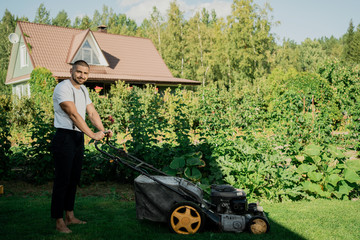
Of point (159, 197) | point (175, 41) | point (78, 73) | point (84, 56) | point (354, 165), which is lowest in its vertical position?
point (159, 197)

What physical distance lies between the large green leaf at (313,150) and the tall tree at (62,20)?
58.8m

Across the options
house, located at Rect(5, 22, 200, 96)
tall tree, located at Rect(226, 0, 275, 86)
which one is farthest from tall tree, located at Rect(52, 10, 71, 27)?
tall tree, located at Rect(226, 0, 275, 86)

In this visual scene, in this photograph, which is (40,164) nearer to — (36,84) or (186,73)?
(36,84)

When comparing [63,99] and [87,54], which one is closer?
[63,99]

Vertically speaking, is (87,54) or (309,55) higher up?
(309,55)

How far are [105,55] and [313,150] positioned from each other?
1980cm

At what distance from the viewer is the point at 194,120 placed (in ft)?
40.3

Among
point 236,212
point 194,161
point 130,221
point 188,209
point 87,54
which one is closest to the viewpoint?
point 188,209

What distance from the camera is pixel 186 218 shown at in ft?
12.4

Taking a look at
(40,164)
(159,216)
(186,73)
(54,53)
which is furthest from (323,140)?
(186,73)

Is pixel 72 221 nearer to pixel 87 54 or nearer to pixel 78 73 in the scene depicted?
pixel 78 73

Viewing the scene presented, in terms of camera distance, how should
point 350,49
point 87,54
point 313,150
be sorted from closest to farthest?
point 313,150 < point 87,54 < point 350,49

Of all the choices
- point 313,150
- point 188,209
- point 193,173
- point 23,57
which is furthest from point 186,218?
point 23,57

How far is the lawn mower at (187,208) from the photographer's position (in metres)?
3.78
